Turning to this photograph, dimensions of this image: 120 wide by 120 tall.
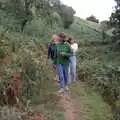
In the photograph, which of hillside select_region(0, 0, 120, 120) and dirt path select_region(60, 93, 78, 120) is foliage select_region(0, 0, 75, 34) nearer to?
hillside select_region(0, 0, 120, 120)

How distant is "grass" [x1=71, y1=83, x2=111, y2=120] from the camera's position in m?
12.4

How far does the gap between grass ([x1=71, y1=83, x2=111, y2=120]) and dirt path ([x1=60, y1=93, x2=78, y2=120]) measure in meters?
0.17

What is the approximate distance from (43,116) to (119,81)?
30.6ft

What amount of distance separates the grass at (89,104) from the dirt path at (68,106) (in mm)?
172

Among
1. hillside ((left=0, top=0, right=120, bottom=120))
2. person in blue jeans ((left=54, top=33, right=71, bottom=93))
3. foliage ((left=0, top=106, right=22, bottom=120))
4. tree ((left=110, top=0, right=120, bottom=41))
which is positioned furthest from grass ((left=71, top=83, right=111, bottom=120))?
tree ((left=110, top=0, right=120, bottom=41))

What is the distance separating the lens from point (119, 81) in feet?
65.8

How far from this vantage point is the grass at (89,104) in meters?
12.4

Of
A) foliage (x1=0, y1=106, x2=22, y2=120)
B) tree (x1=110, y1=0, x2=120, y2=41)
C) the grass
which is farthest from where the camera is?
tree (x1=110, y1=0, x2=120, y2=41)

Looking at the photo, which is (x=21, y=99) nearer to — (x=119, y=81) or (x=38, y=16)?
(x=119, y=81)

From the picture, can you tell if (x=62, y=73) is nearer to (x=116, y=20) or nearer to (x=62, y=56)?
(x=62, y=56)

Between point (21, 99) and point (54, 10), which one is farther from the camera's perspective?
point (54, 10)

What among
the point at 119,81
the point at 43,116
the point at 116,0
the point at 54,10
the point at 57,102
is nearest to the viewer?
the point at 43,116

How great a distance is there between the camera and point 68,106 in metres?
12.9

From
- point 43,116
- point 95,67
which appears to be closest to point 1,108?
point 43,116
